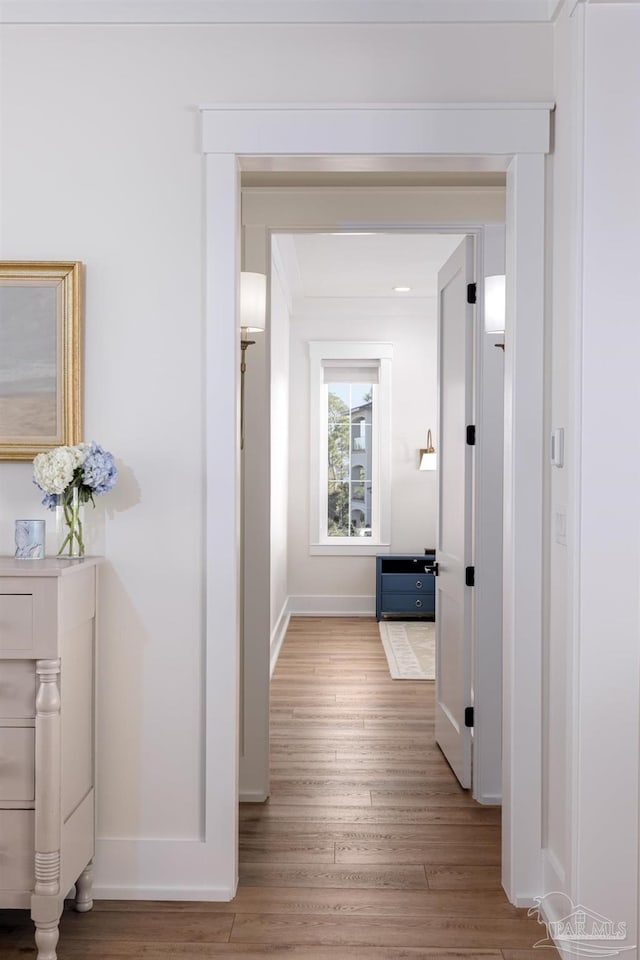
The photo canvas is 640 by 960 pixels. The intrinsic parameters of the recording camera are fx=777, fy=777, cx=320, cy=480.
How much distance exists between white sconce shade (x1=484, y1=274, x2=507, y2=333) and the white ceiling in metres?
1.72

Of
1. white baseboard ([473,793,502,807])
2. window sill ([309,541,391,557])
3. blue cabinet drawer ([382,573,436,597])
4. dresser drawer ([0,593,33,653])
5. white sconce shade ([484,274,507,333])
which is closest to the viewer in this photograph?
dresser drawer ([0,593,33,653])

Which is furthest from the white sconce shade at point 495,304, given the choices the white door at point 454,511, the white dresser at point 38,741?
the white dresser at point 38,741

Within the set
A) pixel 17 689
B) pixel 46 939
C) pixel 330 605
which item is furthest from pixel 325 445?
pixel 46 939

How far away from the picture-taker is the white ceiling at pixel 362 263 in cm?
530

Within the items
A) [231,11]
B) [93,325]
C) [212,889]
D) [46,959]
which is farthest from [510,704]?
[231,11]

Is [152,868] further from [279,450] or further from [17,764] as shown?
[279,450]

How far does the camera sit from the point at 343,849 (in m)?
2.77

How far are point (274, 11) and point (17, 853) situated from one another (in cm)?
255

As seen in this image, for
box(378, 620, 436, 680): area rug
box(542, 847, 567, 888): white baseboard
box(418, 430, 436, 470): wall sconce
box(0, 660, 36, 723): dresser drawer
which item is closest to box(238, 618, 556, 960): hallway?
box(542, 847, 567, 888): white baseboard

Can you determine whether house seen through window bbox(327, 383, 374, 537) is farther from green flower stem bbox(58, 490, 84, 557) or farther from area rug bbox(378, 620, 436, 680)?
green flower stem bbox(58, 490, 84, 557)

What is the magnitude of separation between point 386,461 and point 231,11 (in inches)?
211

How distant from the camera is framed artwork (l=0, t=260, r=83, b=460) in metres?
2.40

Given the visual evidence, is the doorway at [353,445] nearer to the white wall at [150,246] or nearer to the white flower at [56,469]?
the white wall at [150,246]

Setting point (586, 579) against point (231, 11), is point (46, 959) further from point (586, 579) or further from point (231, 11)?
point (231, 11)
